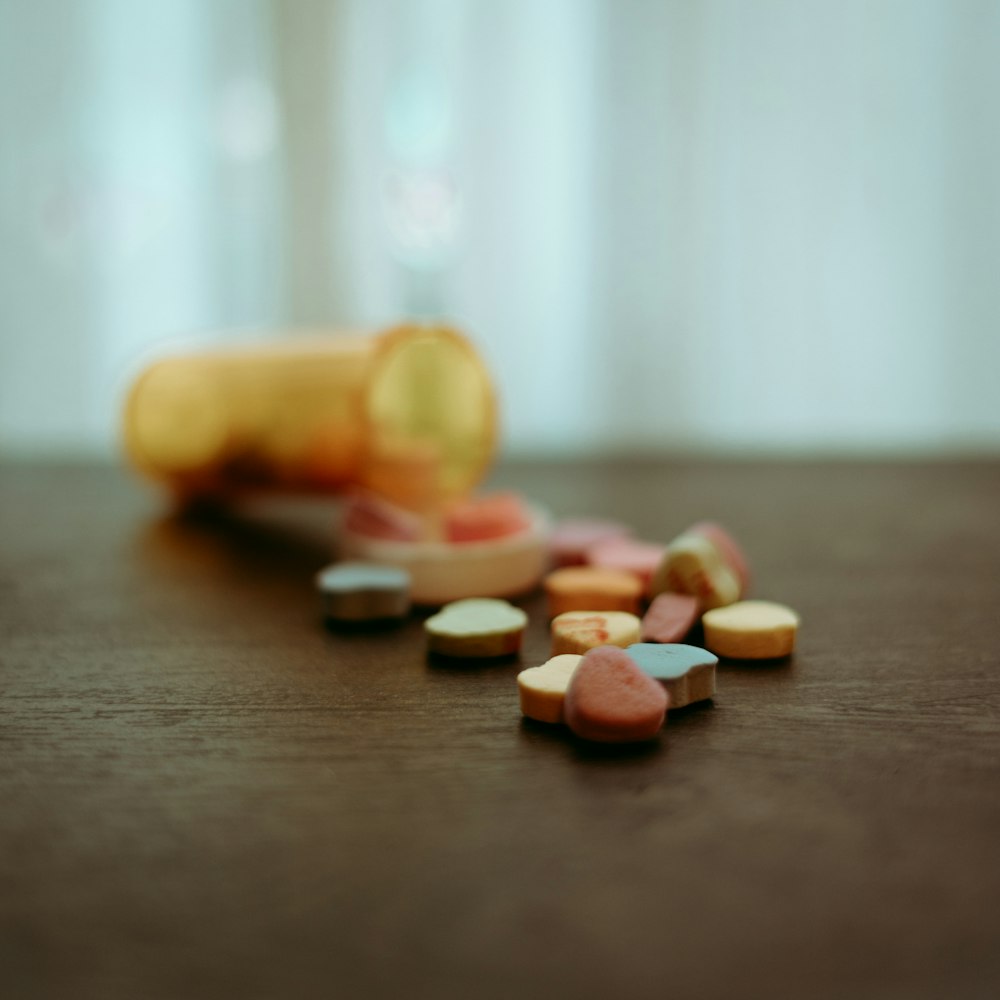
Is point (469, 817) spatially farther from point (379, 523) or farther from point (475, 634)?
point (379, 523)

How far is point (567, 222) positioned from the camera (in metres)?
1.79

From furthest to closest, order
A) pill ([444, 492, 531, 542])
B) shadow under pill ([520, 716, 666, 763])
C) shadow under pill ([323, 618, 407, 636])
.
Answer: pill ([444, 492, 531, 542])
shadow under pill ([323, 618, 407, 636])
shadow under pill ([520, 716, 666, 763])

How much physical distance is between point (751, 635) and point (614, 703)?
16 cm

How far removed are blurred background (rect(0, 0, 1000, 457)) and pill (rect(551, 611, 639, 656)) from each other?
1071 mm

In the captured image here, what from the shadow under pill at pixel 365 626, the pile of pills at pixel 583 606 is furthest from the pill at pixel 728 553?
the shadow under pill at pixel 365 626

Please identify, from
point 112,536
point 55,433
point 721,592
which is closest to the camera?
point 721,592

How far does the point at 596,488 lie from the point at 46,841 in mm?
915

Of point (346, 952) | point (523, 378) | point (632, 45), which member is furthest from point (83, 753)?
point (632, 45)

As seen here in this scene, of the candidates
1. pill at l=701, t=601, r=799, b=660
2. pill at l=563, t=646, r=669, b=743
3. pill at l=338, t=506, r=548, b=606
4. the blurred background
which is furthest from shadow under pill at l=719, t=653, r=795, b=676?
the blurred background

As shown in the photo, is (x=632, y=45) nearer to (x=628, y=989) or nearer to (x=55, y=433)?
(x=55, y=433)

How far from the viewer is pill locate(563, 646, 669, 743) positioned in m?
0.53

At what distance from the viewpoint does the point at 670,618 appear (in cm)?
71

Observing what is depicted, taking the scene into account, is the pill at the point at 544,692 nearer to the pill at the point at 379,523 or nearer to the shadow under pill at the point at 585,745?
the shadow under pill at the point at 585,745

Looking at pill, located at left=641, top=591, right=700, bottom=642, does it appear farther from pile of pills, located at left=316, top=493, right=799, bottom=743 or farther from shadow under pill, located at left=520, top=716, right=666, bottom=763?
shadow under pill, located at left=520, top=716, right=666, bottom=763
